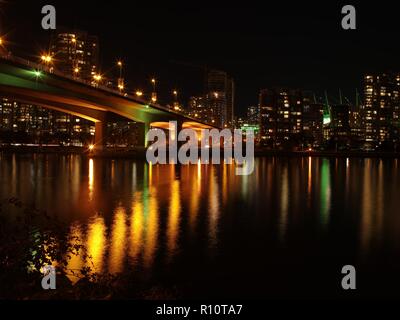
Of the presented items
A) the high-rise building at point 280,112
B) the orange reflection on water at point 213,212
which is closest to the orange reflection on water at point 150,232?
the orange reflection on water at point 213,212

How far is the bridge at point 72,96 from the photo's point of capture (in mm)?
41578

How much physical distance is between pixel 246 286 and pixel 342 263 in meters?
A: 3.30

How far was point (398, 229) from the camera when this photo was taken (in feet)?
→ 56.1

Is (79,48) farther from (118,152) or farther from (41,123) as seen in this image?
(118,152)

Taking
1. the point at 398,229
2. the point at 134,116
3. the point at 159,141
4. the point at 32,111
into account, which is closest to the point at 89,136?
the point at 32,111

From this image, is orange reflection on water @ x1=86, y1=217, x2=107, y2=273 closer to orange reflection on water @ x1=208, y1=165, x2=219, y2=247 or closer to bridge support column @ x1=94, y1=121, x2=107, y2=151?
orange reflection on water @ x1=208, y1=165, x2=219, y2=247

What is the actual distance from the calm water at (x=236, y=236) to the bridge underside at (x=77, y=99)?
18372 mm

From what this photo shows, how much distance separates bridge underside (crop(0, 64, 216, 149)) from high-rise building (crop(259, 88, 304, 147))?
102600 millimetres

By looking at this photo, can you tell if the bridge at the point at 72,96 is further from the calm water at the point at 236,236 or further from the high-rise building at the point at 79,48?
the high-rise building at the point at 79,48

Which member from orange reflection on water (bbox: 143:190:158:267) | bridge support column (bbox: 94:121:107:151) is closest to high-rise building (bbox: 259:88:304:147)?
bridge support column (bbox: 94:121:107:151)

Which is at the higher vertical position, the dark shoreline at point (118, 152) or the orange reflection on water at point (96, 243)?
the dark shoreline at point (118, 152)

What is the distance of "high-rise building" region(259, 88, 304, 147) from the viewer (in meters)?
191
